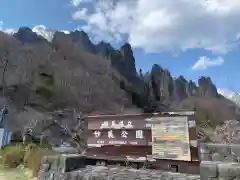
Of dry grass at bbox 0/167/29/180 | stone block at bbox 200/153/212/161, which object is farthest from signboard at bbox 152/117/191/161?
dry grass at bbox 0/167/29/180

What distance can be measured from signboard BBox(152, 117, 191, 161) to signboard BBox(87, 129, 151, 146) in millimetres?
269

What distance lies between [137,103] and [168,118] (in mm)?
38425

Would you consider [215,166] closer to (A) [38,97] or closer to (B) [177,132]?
(B) [177,132]

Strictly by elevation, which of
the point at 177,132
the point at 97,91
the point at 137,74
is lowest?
the point at 177,132

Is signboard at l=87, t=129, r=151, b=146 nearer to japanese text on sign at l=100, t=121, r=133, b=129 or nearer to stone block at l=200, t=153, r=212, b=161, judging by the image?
japanese text on sign at l=100, t=121, r=133, b=129

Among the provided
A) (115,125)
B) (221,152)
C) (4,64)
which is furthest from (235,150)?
(4,64)

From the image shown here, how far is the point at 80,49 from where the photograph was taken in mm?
43781

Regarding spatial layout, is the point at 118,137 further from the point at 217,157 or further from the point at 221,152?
the point at 221,152

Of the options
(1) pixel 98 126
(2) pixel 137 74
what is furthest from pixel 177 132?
(2) pixel 137 74

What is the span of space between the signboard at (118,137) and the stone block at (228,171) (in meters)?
1.85

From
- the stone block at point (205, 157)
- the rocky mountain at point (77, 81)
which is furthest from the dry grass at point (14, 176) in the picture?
the rocky mountain at point (77, 81)

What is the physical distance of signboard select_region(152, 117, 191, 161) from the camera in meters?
5.46

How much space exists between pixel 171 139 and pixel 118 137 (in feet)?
4.75

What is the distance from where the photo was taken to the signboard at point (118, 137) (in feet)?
20.0
